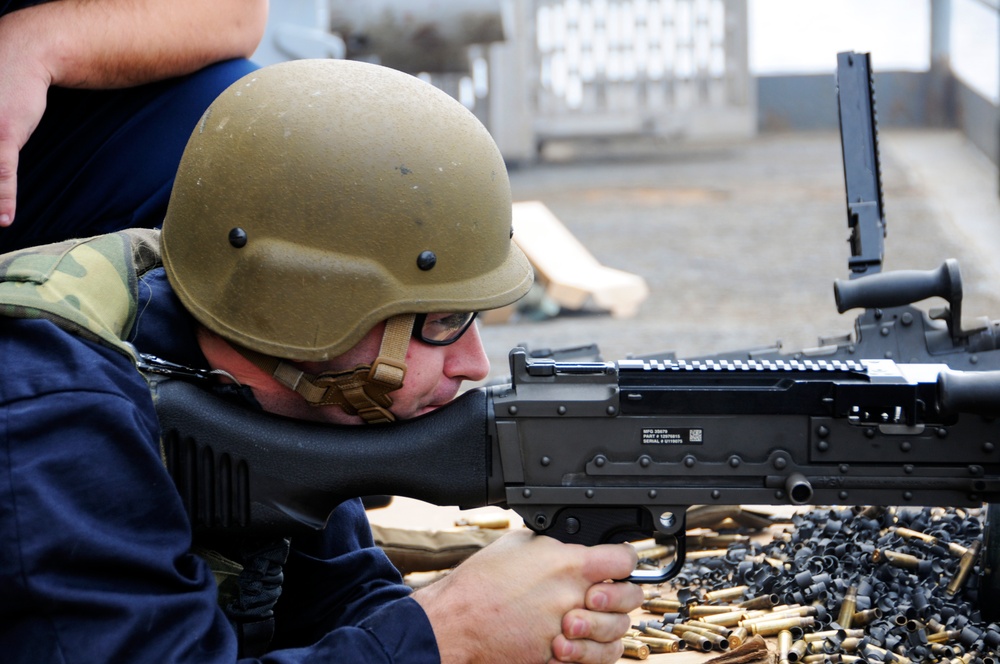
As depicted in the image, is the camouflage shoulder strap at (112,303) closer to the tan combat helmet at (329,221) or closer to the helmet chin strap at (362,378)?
the tan combat helmet at (329,221)

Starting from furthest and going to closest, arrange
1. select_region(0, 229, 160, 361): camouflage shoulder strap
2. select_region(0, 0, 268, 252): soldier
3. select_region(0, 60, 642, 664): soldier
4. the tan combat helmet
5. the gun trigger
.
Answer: select_region(0, 0, 268, 252): soldier → the gun trigger → the tan combat helmet → select_region(0, 60, 642, 664): soldier → select_region(0, 229, 160, 361): camouflage shoulder strap

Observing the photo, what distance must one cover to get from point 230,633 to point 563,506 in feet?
2.07

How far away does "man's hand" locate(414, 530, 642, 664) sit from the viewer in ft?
7.02

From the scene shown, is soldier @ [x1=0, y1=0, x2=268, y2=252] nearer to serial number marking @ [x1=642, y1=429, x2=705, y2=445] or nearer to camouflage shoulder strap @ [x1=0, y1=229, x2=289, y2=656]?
camouflage shoulder strap @ [x1=0, y1=229, x2=289, y2=656]

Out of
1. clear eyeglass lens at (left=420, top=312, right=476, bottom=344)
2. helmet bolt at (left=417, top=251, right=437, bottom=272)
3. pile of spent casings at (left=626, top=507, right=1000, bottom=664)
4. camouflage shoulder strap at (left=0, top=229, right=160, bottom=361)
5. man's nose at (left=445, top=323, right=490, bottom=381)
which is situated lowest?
pile of spent casings at (left=626, top=507, right=1000, bottom=664)

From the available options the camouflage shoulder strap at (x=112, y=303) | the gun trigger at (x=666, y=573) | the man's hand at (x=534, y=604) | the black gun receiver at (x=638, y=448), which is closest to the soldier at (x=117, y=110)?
the camouflage shoulder strap at (x=112, y=303)

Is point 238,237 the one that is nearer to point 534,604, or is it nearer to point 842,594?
point 534,604

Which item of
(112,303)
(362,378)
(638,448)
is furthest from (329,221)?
(638,448)

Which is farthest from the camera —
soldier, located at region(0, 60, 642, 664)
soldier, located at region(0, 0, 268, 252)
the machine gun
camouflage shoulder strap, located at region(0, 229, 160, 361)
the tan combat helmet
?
the machine gun

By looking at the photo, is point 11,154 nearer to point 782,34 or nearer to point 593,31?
point 593,31

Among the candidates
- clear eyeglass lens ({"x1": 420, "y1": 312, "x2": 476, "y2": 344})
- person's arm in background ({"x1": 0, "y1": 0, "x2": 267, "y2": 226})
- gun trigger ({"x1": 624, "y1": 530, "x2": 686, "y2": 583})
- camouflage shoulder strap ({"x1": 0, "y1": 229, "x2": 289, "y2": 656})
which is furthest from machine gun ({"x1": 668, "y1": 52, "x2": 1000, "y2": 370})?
person's arm in background ({"x1": 0, "y1": 0, "x2": 267, "y2": 226})

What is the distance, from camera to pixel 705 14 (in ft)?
54.4

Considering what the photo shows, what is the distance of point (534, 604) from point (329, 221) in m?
0.77

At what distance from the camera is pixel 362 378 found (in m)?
2.20
